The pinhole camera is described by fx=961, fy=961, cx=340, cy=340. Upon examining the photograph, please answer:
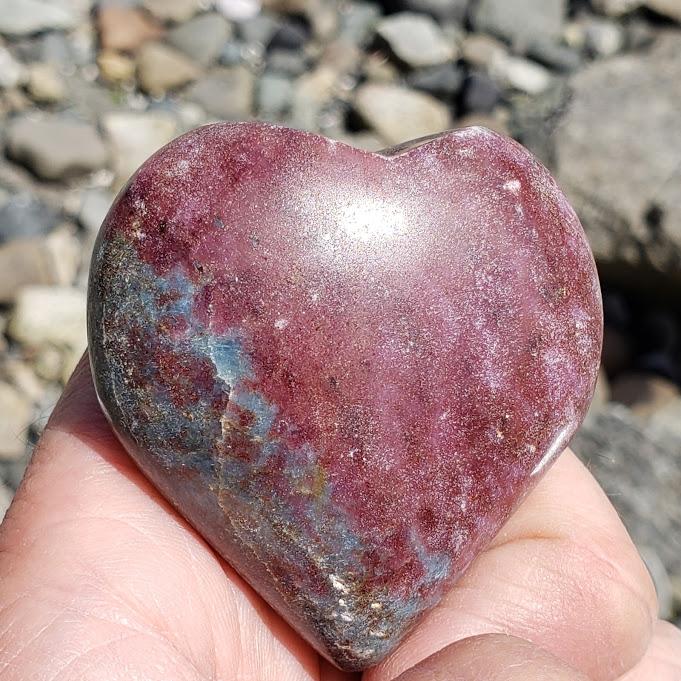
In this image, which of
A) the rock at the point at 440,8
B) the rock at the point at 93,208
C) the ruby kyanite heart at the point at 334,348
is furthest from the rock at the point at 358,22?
the ruby kyanite heart at the point at 334,348

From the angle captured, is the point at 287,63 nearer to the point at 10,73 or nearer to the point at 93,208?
the point at 10,73

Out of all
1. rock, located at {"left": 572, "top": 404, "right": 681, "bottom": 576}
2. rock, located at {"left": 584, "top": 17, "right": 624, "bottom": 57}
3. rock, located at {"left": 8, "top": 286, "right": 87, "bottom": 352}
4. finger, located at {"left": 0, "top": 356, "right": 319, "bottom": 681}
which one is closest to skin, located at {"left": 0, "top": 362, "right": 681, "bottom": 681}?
finger, located at {"left": 0, "top": 356, "right": 319, "bottom": 681}

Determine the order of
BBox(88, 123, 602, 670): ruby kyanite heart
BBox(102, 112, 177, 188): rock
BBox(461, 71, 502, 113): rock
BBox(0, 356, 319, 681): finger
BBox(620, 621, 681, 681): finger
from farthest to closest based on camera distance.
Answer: BBox(461, 71, 502, 113): rock
BBox(102, 112, 177, 188): rock
BBox(620, 621, 681, 681): finger
BBox(88, 123, 602, 670): ruby kyanite heart
BBox(0, 356, 319, 681): finger

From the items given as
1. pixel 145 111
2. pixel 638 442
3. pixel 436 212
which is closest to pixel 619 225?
pixel 638 442

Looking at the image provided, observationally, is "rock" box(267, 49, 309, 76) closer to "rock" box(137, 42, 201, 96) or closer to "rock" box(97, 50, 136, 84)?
"rock" box(137, 42, 201, 96)

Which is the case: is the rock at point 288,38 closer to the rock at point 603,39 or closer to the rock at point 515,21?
the rock at point 515,21

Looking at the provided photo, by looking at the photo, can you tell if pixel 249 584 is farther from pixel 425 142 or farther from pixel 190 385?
pixel 425 142
